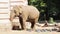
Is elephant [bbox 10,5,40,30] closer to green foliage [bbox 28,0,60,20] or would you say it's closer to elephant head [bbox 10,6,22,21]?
elephant head [bbox 10,6,22,21]

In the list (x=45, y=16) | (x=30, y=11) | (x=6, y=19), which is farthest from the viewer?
(x=45, y=16)

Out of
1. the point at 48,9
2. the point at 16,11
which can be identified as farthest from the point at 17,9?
the point at 48,9

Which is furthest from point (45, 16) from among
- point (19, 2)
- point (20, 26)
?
point (20, 26)

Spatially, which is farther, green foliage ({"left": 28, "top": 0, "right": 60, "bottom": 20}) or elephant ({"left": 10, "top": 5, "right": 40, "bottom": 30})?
green foliage ({"left": 28, "top": 0, "right": 60, "bottom": 20})

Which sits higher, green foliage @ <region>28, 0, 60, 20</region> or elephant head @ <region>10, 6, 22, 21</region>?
elephant head @ <region>10, 6, 22, 21</region>

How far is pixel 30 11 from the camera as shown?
2.86 m

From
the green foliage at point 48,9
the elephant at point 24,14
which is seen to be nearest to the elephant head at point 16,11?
the elephant at point 24,14

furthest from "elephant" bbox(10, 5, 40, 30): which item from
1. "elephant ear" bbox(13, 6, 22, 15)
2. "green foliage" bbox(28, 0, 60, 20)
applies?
"green foliage" bbox(28, 0, 60, 20)

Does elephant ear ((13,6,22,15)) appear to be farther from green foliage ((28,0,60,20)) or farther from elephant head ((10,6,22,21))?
green foliage ((28,0,60,20))

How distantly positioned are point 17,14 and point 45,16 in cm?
403

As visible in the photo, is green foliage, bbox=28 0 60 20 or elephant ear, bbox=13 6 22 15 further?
green foliage, bbox=28 0 60 20

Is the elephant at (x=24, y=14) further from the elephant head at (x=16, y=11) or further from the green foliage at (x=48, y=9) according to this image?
the green foliage at (x=48, y=9)

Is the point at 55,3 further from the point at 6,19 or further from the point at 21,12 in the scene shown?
the point at 21,12

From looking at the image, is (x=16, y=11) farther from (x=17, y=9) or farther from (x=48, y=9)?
(x=48, y=9)
